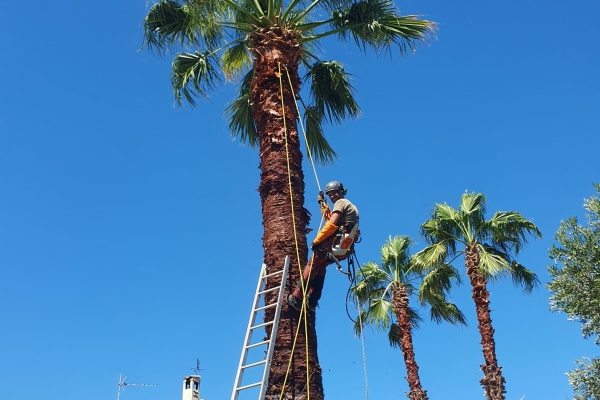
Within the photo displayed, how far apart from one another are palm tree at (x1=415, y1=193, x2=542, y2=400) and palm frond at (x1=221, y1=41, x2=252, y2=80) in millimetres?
9236

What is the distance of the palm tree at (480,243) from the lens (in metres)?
17.6

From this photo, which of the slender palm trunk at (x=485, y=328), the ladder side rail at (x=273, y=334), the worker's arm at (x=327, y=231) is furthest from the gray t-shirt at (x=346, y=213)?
the slender palm trunk at (x=485, y=328)

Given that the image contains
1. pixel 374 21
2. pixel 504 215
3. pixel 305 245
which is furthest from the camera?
pixel 504 215

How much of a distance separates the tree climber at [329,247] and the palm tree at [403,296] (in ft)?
37.4

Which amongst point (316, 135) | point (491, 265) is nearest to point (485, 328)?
point (491, 265)

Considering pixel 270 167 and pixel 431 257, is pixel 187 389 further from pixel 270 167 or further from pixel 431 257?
pixel 270 167

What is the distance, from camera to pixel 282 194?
7.79 m

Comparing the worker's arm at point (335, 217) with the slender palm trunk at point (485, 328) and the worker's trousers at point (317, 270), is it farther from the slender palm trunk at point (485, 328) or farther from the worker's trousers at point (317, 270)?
the slender palm trunk at point (485, 328)

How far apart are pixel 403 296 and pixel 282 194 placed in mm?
13168

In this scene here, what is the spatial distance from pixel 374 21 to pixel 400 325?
11.6m

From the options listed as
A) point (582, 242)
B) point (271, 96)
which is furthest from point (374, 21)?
point (582, 242)

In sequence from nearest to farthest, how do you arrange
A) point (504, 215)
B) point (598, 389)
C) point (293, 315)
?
Result: point (293, 315) < point (598, 389) < point (504, 215)

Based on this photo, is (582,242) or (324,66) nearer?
(324,66)

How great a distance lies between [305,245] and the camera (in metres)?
7.63
